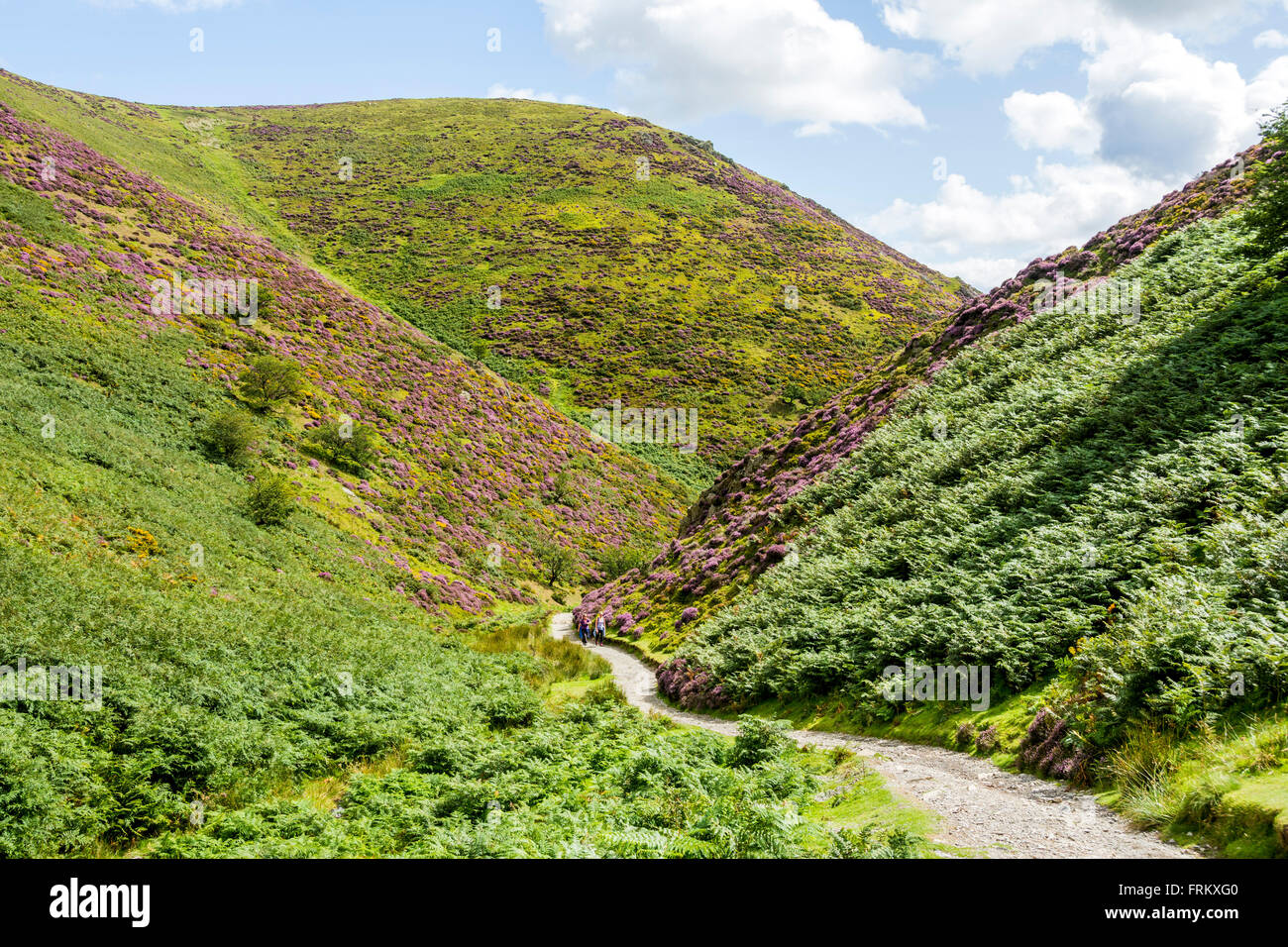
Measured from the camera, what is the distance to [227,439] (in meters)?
30.7

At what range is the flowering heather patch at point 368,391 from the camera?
35.3m

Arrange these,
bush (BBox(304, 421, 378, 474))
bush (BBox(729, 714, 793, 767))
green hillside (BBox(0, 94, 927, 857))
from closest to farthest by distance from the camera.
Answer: green hillside (BBox(0, 94, 927, 857)), bush (BBox(729, 714, 793, 767)), bush (BBox(304, 421, 378, 474))

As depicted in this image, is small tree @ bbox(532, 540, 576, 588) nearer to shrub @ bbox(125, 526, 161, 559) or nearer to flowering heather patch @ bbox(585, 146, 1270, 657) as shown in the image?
flowering heather patch @ bbox(585, 146, 1270, 657)

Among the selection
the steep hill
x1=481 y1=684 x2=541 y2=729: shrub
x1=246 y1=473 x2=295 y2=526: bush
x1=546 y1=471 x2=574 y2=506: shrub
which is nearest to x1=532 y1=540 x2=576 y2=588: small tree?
x1=546 y1=471 x2=574 y2=506: shrub

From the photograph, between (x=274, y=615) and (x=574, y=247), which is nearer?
(x=274, y=615)

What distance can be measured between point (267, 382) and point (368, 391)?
33.1 feet

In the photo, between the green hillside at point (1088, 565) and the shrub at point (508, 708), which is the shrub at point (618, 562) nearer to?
the green hillside at point (1088, 565)

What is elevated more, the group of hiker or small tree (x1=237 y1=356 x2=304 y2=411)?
small tree (x1=237 y1=356 x2=304 y2=411)

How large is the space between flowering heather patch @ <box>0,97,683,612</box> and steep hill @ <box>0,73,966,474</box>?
44.7ft

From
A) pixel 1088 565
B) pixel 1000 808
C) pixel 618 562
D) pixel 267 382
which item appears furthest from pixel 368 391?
pixel 1000 808

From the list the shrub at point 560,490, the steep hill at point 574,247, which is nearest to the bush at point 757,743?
the shrub at point 560,490

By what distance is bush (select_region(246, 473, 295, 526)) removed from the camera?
2706 cm

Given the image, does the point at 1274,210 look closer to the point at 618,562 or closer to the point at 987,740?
the point at 987,740
